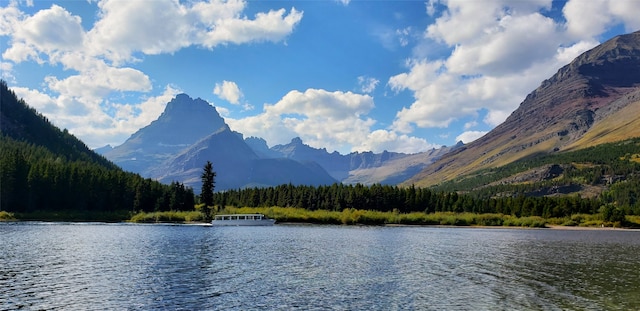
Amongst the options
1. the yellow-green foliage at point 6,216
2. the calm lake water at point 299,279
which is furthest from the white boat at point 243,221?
the calm lake water at point 299,279

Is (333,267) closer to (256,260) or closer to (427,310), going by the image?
(256,260)

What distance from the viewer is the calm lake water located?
1596 inches

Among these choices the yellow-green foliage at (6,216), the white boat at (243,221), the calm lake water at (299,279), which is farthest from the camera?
the white boat at (243,221)

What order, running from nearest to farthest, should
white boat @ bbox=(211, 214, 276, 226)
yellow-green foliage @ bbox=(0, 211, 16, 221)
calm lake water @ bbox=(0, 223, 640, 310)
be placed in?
1. calm lake water @ bbox=(0, 223, 640, 310)
2. yellow-green foliage @ bbox=(0, 211, 16, 221)
3. white boat @ bbox=(211, 214, 276, 226)

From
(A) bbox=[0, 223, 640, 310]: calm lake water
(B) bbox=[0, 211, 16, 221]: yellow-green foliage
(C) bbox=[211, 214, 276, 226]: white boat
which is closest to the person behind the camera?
(A) bbox=[0, 223, 640, 310]: calm lake water

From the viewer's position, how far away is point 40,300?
126 ft

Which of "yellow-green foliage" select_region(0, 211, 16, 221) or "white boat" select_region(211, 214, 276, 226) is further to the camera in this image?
"white boat" select_region(211, 214, 276, 226)

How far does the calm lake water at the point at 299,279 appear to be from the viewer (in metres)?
40.5

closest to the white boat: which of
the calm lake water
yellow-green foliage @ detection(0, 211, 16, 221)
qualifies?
yellow-green foliage @ detection(0, 211, 16, 221)

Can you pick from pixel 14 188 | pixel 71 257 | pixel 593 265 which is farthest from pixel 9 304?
pixel 14 188

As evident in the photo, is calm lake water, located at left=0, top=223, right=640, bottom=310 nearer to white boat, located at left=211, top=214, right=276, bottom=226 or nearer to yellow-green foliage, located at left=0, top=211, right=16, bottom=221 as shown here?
yellow-green foliage, located at left=0, top=211, right=16, bottom=221

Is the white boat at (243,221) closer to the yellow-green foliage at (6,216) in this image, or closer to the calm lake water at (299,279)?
the yellow-green foliage at (6,216)

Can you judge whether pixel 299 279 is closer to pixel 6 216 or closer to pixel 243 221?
pixel 243 221

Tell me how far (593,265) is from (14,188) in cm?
19733
